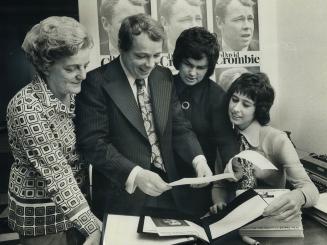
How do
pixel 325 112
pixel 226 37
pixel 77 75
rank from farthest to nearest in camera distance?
pixel 325 112
pixel 226 37
pixel 77 75

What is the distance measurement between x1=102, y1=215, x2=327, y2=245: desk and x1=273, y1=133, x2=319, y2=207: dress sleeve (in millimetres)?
128

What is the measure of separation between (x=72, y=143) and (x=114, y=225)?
0.24 meters

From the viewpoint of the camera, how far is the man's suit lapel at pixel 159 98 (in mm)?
1081

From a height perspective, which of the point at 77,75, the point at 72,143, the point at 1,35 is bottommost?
the point at 72,143

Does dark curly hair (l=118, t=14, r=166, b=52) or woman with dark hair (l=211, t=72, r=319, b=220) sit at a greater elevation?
dark curly hair (l=118, t=14, r=166, b=52)

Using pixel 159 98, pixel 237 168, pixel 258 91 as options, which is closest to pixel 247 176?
pixel 237 168

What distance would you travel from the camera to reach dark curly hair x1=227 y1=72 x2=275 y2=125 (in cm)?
120

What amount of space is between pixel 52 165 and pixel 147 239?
0.30 meters

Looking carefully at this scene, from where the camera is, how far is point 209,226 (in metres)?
1.09

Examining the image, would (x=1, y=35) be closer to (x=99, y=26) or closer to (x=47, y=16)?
(x=47, y=16)

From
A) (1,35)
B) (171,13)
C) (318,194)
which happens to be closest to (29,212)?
(1,35)

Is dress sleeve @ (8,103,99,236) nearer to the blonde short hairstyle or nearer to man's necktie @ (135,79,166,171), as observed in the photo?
the blonde short hairstyle

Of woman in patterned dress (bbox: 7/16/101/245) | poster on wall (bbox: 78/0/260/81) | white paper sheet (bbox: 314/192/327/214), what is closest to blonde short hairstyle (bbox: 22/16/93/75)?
woman in patterned dress (bbox: 7/16/101/245)

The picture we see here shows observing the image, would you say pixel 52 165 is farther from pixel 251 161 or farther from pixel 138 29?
pixel 251 161
